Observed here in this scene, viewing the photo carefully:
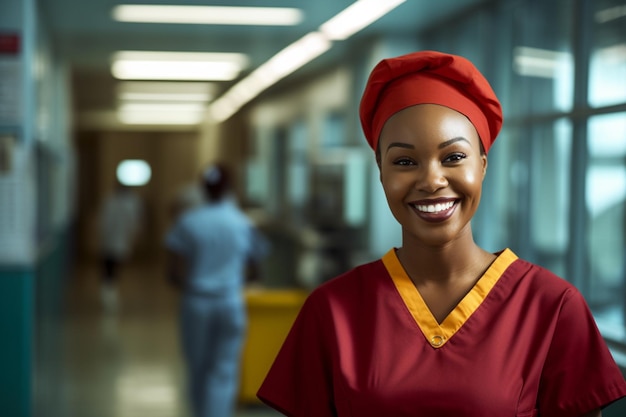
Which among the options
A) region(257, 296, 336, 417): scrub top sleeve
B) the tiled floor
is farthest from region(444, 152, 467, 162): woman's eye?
the tiled floor

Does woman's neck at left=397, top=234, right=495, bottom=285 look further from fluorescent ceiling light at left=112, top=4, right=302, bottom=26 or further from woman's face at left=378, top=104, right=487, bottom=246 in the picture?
fluorescent ceiling light at left=112, top=4, right=302, bottom=26

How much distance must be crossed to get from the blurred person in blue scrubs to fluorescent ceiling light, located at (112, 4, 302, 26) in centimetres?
149

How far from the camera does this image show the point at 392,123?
1652 millimetres

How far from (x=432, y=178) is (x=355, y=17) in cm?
446

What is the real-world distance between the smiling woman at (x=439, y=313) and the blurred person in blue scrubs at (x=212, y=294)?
2.87 m

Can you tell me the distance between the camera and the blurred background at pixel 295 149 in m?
4.23

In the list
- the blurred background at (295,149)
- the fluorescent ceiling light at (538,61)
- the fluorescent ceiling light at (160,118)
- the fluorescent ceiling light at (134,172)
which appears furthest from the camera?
the fluorescent ceiling light at (134,172)

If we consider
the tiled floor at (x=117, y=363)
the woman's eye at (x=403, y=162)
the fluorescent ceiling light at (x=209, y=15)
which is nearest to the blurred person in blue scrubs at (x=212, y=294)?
the tiled floor at (x=117, y=363)

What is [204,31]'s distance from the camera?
259 inches

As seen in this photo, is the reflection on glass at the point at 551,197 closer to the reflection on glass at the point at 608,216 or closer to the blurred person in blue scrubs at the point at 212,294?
the reflection on glass at the point at 608,216

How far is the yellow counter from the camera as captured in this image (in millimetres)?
5789

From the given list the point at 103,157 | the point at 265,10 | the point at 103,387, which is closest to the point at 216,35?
the point at 265,10

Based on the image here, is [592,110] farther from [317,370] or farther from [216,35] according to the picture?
[216,35]

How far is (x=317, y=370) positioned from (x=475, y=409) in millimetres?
329
